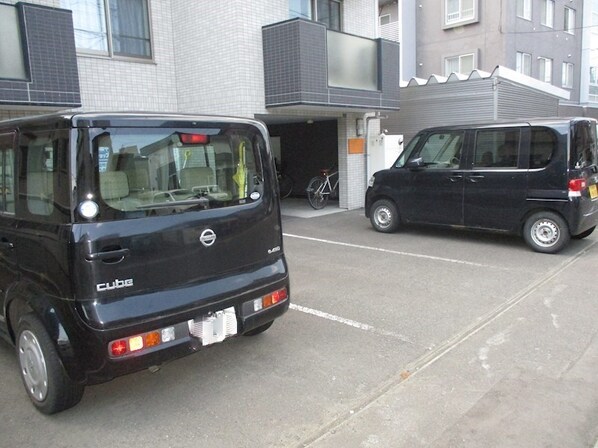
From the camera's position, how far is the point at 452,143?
7.74 meters

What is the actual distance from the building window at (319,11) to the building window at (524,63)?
1273 centimetres

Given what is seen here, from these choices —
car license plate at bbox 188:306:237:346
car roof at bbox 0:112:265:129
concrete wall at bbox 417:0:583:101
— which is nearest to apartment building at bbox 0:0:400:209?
car roof at bbox 0:112:265:129

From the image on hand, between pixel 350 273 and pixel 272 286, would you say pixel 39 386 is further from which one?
pixel 350 273

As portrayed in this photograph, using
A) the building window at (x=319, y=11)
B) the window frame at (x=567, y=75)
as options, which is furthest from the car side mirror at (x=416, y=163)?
the window frame at (x=567, y=75)

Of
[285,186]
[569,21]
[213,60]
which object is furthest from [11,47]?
[569,21]

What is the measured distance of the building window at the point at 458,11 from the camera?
20438 mm

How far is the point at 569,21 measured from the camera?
24547 millimetres

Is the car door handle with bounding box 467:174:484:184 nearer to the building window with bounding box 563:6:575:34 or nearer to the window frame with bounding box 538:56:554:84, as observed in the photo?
the window frame with bounding box 538:56:554:84

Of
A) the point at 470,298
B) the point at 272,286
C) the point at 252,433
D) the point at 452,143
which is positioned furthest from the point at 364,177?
the point at 252,433

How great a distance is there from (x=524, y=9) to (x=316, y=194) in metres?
15.1

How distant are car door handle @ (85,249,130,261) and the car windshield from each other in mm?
235

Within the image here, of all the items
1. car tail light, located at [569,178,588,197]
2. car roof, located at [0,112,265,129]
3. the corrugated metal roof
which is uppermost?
the corrugated metal roof

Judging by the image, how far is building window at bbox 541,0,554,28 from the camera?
22469 millimetres

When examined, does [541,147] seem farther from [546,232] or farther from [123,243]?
[123,243]
